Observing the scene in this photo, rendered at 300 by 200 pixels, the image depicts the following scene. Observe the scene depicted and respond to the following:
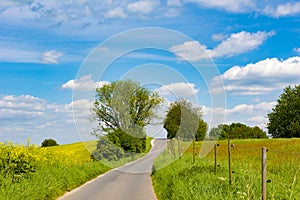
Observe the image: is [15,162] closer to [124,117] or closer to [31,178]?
[31,178]

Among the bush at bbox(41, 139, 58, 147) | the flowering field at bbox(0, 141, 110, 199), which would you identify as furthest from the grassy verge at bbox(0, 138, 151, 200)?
the bush at bbox(41, 139, 58, 147)

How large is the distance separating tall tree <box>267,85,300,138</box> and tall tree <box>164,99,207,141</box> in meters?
38.1

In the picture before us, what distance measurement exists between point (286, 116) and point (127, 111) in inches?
1740

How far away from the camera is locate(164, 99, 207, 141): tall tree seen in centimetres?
4180

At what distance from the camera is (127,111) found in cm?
5184

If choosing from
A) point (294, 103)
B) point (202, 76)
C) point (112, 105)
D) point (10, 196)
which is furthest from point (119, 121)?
point (294, 103)

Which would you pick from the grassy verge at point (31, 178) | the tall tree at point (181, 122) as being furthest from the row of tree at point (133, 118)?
the grassy verge at point (31, 178)

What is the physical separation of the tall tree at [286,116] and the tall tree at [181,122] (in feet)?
125

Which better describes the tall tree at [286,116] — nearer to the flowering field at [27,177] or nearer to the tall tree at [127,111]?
the tall tree at [127,111]

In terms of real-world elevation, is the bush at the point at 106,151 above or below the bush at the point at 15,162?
above

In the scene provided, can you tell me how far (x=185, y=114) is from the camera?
4222 cm

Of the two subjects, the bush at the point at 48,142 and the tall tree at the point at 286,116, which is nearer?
the tall tree at the point at 286,116

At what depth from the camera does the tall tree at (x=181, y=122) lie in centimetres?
4180

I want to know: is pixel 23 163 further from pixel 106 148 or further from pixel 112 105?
pixel 112 105
